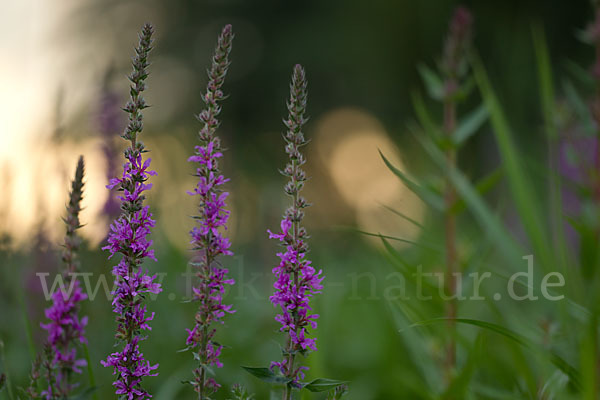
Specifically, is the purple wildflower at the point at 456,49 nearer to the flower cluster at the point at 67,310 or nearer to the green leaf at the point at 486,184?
the green leaf at the point at 486,184

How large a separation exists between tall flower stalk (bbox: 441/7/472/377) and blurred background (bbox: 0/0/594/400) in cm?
22

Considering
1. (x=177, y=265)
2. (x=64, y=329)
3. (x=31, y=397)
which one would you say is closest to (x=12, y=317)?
(x=177, y=265)

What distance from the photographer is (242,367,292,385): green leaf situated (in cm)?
95

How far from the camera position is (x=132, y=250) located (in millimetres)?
973

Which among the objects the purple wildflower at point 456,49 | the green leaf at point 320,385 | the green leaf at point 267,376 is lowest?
the green leaf at point 320,385

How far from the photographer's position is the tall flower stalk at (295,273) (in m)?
0.97

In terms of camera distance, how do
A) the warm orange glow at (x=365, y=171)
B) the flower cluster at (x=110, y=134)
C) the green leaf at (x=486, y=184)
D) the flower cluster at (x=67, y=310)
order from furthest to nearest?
the warm orange glow at (x=365, y=171)
the flower cluster at (x=110, y=134)
the green leaf at (x=486, y=184)
the flower cluster at (x=67, y=310)

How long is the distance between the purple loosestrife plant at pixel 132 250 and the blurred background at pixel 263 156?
124 mm

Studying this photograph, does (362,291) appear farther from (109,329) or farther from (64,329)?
(64,329)

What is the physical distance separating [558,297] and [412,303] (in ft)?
1.72

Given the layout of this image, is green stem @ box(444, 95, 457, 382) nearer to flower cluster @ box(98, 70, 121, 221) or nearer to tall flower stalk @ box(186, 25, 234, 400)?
tall flower stalk @ box(186, 25, 234, 400)

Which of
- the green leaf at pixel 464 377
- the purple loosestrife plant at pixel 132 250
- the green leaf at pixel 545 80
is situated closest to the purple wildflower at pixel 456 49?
the green leaf at pixel 545 80

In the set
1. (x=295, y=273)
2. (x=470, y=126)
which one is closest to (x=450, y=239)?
(x=470, y=126)

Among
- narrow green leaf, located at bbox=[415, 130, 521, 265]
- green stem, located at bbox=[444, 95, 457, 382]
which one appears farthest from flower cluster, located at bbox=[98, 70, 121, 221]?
narrow green leaf, located at bbox=[415, 130, 521, 265]
